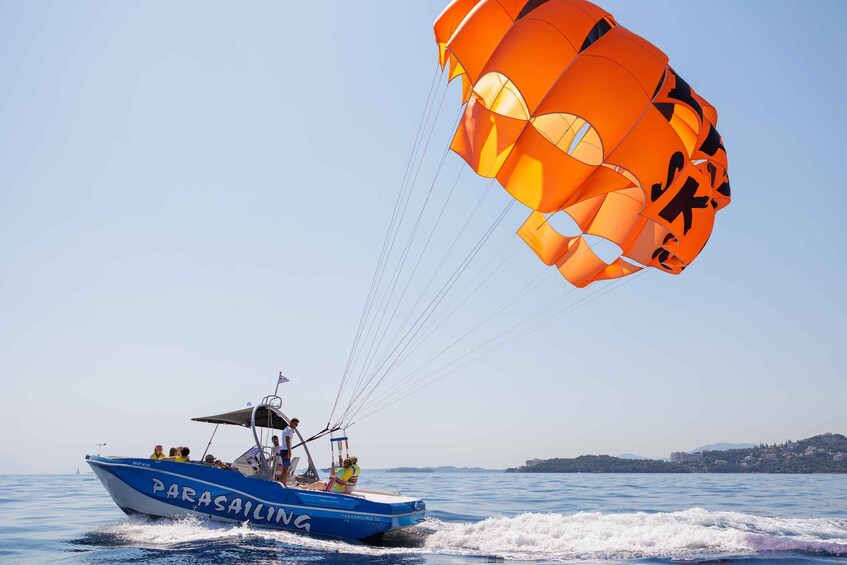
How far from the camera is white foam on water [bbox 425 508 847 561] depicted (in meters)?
10.7

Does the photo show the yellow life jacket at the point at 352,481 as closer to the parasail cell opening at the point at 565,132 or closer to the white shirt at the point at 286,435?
the white shirt at the point at 286,435

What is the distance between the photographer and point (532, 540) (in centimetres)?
1140

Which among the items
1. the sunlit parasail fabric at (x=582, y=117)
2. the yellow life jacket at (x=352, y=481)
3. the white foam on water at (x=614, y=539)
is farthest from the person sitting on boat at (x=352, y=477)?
the sunlit parasail fabric at (x=582, y=117)

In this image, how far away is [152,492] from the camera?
1183 centimetres

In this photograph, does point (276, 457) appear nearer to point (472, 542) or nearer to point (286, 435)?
point (286, 435)

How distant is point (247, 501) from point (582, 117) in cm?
855

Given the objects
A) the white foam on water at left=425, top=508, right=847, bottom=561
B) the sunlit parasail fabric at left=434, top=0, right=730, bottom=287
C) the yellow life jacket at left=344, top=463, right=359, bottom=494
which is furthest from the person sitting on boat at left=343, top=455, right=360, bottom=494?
the sunlit parasail fabric at left=434, top=0, right=730, bottom=287

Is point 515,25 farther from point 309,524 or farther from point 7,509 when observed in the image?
point 7,509

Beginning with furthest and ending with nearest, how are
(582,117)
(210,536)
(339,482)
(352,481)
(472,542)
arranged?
(352,481)
(339,482)
(472,542)
(210,536)
(582,117)

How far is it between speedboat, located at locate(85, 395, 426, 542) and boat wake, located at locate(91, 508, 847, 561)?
0.20 metres

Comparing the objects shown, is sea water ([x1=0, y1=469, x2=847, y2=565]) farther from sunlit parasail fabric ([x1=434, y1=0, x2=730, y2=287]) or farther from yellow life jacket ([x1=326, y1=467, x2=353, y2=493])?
sunlit parasail fabric ([x1=434, y1=0, x2=730, y2=287])

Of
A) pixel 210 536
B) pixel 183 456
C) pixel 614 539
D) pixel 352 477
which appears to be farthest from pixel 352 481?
pixel 614 539

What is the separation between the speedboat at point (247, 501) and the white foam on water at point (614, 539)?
1101 mm

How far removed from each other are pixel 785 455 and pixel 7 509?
77337mm
